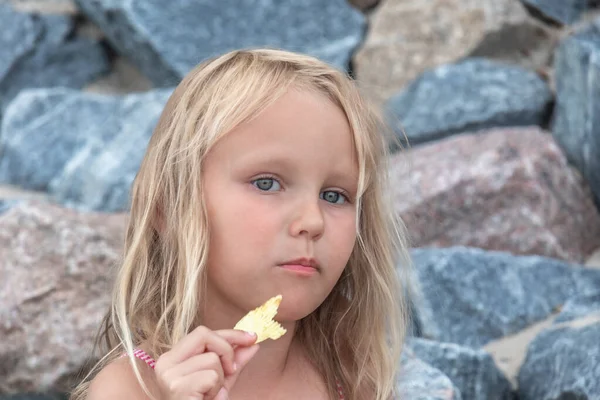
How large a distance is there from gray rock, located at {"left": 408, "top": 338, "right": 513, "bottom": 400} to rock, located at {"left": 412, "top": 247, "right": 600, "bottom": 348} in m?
0.34

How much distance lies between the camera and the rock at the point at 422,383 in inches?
101

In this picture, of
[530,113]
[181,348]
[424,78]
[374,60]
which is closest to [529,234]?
[530,113]

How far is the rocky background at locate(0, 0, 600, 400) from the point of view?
3080 millimetres

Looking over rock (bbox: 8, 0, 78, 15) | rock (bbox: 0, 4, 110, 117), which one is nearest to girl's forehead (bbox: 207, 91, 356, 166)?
rock (bbox: 0, 4, 110, 117)

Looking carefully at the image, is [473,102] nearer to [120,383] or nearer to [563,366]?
[563,366]

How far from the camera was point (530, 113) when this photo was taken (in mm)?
4316

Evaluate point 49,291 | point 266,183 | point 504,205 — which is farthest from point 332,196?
point 504,205

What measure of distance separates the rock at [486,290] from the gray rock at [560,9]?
1618 millimetres

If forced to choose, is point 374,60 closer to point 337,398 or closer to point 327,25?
point 327,25

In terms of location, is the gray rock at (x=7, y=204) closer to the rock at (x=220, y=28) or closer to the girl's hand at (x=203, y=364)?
the rock at (x=220, y=28)

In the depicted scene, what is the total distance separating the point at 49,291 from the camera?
317 cm

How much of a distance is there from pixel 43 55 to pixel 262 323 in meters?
3.83

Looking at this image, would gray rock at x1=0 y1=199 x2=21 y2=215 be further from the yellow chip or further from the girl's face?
the yellow chip

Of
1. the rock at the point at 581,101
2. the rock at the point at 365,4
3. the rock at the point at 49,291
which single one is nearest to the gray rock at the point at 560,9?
the rock at the point at 581,101
